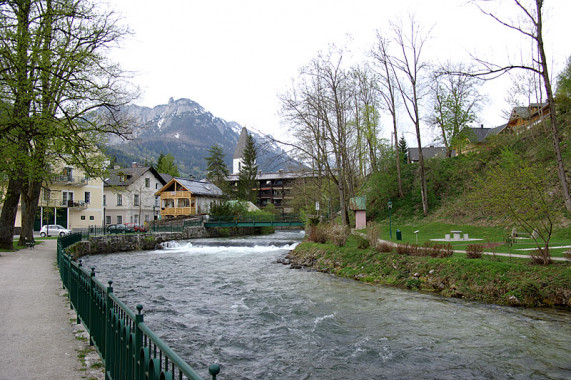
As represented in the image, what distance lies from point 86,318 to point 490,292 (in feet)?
39.2

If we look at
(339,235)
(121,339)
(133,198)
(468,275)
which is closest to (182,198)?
(133,198)

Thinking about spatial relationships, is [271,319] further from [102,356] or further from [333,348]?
[102,356]

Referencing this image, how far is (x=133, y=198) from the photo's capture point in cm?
6469

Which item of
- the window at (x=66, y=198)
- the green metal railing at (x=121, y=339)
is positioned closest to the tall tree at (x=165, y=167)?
the window at (x=66, y=198)

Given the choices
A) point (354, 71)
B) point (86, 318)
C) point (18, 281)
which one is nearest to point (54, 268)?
point (18, 281)

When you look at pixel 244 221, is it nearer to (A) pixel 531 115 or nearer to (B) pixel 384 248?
(B) pixel 384 248

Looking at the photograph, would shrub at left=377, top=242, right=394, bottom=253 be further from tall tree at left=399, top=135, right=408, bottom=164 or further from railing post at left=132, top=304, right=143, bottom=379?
tall tree at left=399, top=135, right=408, bottom=164

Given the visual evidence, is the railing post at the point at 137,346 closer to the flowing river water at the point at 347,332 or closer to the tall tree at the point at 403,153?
the flowing river water at the point at 347,332

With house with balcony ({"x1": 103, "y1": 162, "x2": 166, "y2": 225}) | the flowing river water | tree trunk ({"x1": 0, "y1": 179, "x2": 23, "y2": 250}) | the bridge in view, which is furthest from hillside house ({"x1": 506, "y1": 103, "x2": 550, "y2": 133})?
house with balcony ({"x1": 103, "y1": 162, "x2": 166, "y2": 225})

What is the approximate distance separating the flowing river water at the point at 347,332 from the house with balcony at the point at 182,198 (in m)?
47.5

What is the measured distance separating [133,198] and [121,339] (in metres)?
64.7

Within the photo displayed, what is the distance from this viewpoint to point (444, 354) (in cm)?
830

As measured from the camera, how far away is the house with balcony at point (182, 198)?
6331cm

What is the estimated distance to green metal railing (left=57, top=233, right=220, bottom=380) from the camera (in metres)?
3.05
